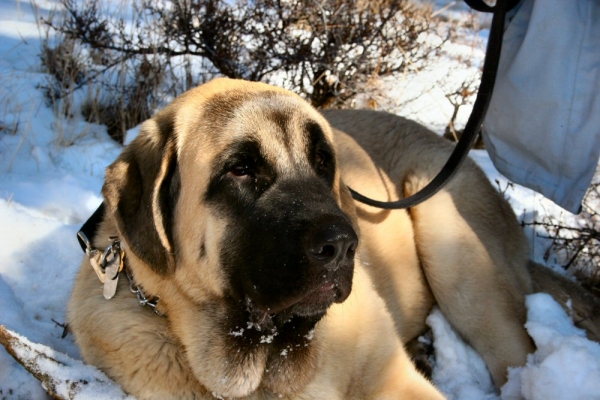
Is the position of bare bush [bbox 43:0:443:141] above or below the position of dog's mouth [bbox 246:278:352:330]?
below

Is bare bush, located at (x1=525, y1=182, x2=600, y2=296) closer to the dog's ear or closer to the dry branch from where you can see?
the dog's ear

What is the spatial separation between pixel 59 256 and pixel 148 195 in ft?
5.55

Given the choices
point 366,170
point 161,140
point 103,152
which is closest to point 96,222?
point 161,140

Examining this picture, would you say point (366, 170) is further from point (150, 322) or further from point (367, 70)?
point (367, 70)

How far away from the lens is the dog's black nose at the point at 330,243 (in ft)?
7.16

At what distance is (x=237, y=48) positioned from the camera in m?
6.31

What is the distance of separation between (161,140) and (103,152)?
319cm

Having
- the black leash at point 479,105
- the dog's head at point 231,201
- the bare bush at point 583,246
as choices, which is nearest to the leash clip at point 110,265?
the dog's head at point 231,201

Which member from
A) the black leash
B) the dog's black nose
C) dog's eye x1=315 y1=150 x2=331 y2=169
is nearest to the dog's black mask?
the dog's black nose

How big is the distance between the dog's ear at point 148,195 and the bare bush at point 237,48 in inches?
140

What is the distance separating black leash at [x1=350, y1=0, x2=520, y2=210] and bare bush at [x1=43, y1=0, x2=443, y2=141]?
290 centimetres

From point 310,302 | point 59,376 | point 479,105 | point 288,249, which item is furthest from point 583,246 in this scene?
point 59,376

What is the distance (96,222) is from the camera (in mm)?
2975

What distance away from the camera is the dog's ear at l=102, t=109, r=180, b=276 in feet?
8.20
